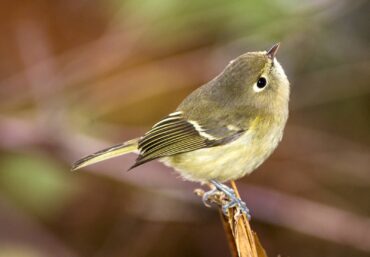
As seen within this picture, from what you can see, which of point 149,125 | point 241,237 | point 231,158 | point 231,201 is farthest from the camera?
point 149,125

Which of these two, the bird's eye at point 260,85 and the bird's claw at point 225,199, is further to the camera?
the bird's eye at point 260,85

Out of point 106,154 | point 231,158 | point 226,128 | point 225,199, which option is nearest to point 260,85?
point 226,128

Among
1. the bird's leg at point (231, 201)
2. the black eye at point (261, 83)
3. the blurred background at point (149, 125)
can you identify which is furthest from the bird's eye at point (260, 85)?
the blurred background at point (149, 125)

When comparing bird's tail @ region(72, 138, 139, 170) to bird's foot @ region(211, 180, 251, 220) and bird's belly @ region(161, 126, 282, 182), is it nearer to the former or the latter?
bird's belly @ region(161, 126, 282, 182)

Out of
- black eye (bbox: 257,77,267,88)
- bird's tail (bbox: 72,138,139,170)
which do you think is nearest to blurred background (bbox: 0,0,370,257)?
black eye (bbox: 257,77,267,88)

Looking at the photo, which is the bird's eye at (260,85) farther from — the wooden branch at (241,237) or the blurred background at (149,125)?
the blurred background at (149,125)

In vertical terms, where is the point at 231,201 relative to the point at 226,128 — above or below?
below

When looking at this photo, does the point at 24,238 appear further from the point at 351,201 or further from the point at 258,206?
the point at 351,201

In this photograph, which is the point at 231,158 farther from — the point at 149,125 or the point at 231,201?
the point at 149,125
